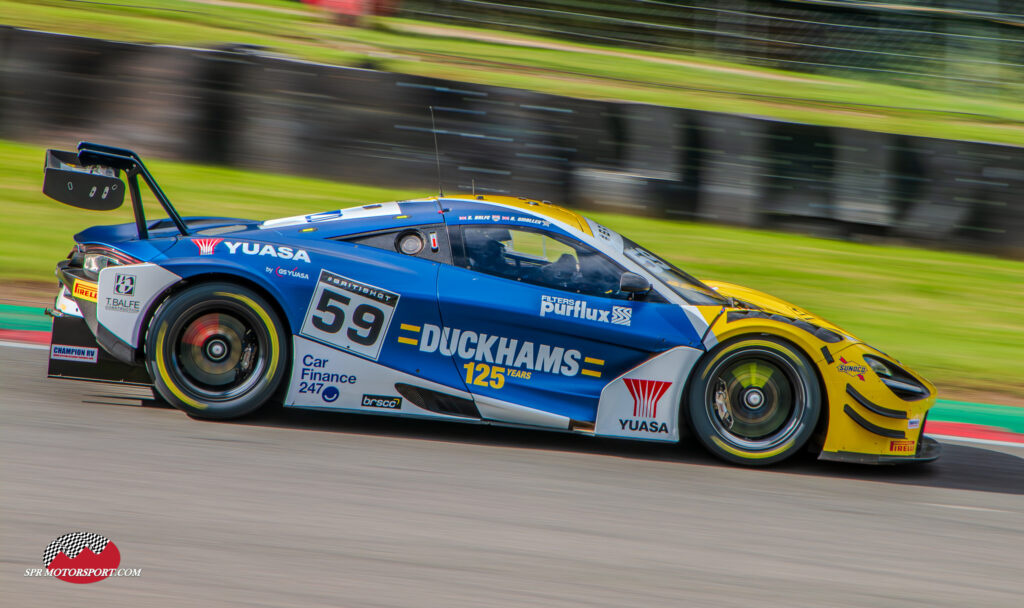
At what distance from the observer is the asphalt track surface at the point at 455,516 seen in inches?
142

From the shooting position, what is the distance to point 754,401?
5184 mm

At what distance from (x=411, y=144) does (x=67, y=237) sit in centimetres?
330

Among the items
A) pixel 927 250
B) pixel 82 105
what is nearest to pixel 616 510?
pixel 927 250

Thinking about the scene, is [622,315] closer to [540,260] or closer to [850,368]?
[540,260]

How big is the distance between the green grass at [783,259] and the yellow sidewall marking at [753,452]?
2.95 meters

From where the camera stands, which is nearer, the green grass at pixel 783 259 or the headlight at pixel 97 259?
the headlight at pixel 97 259

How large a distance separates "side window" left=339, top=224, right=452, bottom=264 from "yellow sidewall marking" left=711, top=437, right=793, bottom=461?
180 cm

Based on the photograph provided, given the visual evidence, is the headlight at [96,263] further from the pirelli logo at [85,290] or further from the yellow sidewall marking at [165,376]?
the yellow sidewall marking at [165,376]

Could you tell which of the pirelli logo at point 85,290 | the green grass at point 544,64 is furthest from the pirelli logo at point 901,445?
the green grass at point 544,64

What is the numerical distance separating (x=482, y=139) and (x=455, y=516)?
232 inches

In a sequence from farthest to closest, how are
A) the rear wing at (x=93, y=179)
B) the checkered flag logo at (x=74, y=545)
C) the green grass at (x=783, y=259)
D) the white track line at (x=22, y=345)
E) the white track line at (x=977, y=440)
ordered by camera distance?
the green grass at (x=783, y=259) < the white track line at (x=22, y=345) < the white track line at (x=977, y=440) < the rear wing at (x=93, y=179) < the checkered flag logo at (x=74, y=545)

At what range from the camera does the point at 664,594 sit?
12.2 feet

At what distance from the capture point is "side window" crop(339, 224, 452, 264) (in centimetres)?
511

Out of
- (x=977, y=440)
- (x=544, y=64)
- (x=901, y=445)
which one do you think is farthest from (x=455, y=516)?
Answer: (x=544, y=64)
